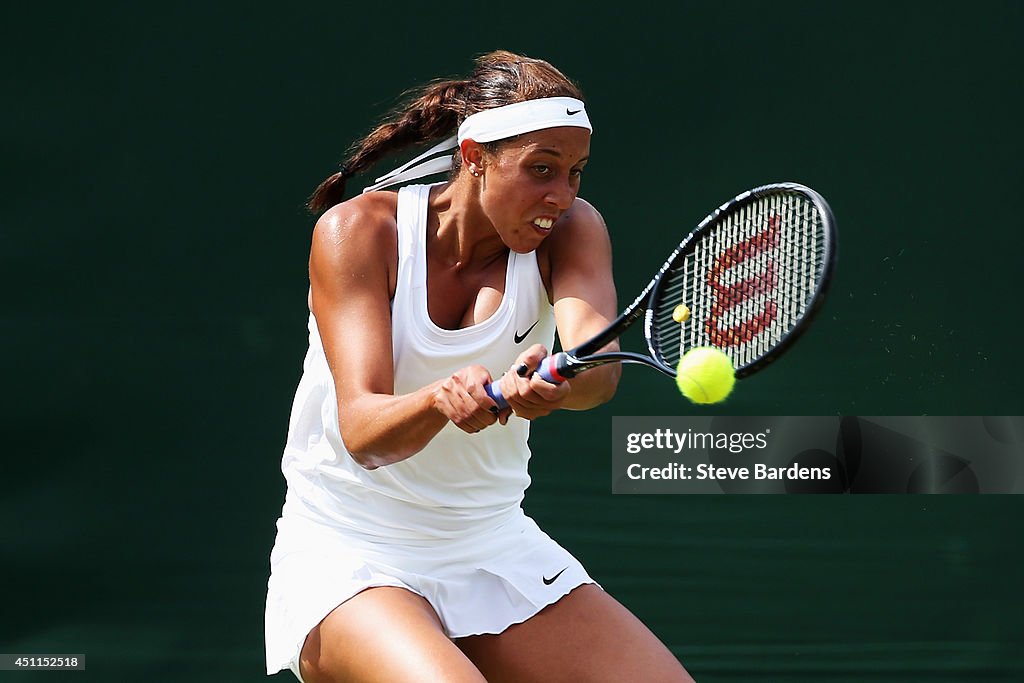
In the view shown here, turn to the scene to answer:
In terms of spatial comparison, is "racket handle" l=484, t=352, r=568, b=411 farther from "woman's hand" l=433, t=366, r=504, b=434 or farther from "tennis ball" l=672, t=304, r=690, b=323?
"tennis ball" l=672, t=304, r=690, b=323

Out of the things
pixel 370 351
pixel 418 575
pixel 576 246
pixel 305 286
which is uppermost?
pixel 305 286

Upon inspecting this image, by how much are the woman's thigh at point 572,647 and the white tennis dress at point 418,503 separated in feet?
0.09

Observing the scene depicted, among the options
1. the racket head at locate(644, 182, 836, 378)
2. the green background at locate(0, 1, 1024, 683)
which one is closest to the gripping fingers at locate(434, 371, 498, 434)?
the racket head at locate(644, 182, 836, 378)

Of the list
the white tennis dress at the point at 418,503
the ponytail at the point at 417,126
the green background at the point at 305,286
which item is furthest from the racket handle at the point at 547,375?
the green background at the point at 305,286

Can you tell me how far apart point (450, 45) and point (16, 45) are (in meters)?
0.92

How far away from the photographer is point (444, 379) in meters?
1.93

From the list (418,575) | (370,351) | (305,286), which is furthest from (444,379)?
(305,286)

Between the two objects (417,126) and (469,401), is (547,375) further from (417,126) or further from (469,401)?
(417,126)

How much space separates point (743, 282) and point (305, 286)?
151 cm

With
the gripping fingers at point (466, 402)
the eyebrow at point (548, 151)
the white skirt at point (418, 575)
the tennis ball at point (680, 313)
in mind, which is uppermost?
the eyebrow at point (548, 151)

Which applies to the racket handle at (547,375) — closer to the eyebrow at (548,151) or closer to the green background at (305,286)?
the eyebrow at (548,151)

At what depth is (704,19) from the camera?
3.17 metres

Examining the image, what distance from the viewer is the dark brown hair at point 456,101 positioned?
6.70 ft

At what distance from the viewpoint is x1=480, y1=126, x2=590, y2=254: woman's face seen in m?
1.98
